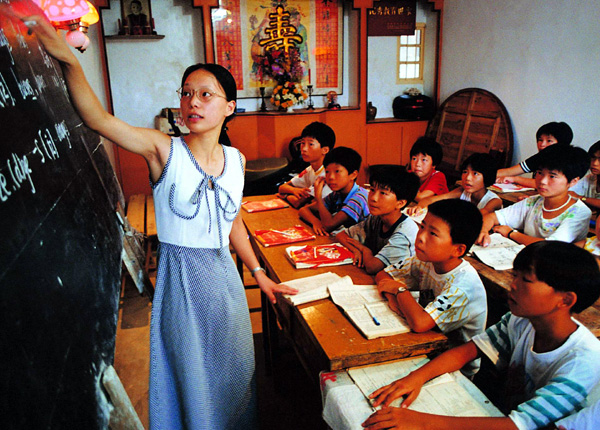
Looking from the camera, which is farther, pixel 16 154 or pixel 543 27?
pixel 543 27

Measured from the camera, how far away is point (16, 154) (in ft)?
3.52

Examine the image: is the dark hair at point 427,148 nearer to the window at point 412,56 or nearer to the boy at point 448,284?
the boy at point 448,284

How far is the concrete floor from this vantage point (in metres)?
2.33

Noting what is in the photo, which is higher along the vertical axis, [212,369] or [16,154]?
[16,154]

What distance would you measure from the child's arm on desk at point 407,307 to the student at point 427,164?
6.28 feet

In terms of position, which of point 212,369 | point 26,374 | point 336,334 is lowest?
point 212,369

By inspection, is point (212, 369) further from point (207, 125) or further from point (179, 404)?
point (207, 125)

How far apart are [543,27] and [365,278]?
4.71 metres

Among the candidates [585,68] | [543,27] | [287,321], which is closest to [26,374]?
[287,321]

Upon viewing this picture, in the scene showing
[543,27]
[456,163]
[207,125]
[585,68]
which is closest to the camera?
[207,125]

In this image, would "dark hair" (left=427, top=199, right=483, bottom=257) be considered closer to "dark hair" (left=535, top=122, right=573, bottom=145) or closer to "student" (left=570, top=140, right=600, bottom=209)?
"student" (left=570, top=140, right=600, bottom=209)

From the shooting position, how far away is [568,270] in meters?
1.28

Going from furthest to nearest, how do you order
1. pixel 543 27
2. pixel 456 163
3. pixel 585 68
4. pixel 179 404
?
pixel 456 163
pixel 543 27
pixel 585 68
pixel 179 404

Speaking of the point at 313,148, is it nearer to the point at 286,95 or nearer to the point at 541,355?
the point at 541,355
